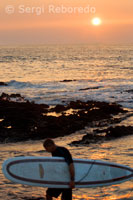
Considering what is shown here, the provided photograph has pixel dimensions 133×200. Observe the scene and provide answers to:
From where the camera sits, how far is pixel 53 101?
25641 millimetres

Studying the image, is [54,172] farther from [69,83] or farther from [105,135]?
[69,83]

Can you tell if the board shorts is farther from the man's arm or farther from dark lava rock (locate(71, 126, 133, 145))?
dark lava rock (locate(71, 126, 133, 145))

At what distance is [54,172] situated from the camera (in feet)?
23.7

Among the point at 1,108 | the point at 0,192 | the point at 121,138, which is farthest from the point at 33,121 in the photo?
the point at 0,192

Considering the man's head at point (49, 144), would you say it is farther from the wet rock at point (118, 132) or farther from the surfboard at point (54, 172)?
the wet rock at point (118, 132)

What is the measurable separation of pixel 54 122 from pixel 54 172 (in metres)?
9.37

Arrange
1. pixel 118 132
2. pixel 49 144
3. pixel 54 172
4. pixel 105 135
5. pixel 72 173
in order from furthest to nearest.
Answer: pixel 118 132, pixel 105 135, pixel 54 172, pixel 72 173, pixel 49 144

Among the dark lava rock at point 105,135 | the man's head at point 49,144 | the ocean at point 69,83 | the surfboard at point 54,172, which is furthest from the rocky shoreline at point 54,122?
the man's head at point 49,144

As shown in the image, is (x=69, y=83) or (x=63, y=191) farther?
(x=69, y=83)

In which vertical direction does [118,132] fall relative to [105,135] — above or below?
above

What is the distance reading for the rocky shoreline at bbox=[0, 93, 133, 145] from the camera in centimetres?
1430

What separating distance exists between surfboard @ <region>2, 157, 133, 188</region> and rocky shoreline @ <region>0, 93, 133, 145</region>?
5.43m

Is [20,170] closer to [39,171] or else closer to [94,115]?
[39,171]

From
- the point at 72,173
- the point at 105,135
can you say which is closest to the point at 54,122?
the point at 105,135
